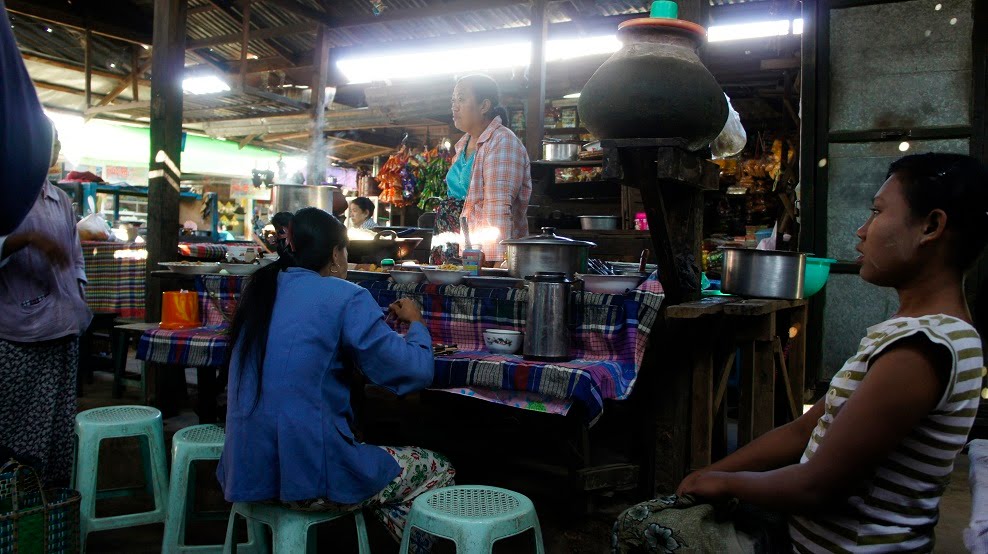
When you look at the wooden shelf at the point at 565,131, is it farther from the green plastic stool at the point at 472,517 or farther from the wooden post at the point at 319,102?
the green plastic stool at the point at 472,517

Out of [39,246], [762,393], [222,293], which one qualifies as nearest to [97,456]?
[39,246]

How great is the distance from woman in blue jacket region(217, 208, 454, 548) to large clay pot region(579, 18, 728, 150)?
1203mm

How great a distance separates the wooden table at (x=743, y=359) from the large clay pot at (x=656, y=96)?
0.77 metres

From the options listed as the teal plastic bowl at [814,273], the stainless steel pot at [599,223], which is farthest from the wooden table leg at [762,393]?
the stainless steel pot at [599,223]

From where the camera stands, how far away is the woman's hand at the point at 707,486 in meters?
1.80

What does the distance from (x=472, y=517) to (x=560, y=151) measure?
6931 millimetres

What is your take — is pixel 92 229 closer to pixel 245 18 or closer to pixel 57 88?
pixel 245 18

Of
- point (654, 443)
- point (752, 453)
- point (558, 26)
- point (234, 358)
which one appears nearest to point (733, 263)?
point (654, 443)

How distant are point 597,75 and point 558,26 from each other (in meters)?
6.30

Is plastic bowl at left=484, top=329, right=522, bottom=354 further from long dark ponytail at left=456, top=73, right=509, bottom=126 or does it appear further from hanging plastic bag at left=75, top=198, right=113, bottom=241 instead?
hanging plastic bag at left=75, top=198, right=113, bottom=241

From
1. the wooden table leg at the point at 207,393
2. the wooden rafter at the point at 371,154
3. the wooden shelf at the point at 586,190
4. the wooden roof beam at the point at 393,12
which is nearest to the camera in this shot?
the wooden table leg at the point at 207,393

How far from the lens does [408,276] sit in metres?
3.66

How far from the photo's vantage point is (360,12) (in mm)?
9773

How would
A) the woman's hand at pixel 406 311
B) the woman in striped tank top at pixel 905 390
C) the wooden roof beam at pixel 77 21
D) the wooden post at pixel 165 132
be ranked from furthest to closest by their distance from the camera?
the wooden roof beam at pixel 77 21
the wooden post at pixel 165 132
the woman's hand at pixel 406 311
the woman in striped tank top at pixel 905 390
